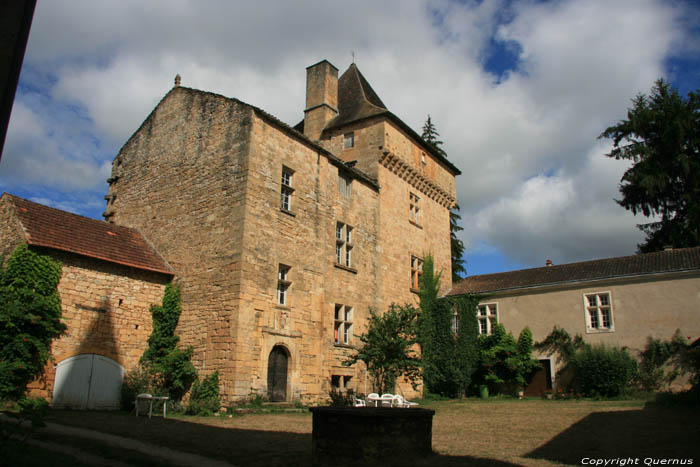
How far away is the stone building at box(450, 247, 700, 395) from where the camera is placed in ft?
63.4

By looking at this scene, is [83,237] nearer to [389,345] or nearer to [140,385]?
[140,385]

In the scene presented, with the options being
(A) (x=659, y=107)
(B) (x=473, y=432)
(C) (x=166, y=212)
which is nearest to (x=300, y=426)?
(B) (x=473, y=432)

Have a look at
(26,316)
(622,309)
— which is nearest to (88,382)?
(26,316)

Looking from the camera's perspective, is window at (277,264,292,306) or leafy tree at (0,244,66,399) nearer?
leafy tree at (0,244,66,399)

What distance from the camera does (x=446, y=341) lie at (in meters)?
22.6

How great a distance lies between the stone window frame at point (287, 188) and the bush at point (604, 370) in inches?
489

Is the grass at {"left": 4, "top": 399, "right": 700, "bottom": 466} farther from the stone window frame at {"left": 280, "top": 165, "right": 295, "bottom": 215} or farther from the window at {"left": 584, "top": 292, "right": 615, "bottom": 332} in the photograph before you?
the window at {"left": 584, "top": 292, "right": 615, "bottom": 332}

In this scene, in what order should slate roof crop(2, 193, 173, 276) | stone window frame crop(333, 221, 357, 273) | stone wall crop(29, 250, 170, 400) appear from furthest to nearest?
stone window frame crop(333, 221, 357, 273)
slate roof crop(2, 193, 173, 276)
stone wall crop(29, 250, 170, 400)

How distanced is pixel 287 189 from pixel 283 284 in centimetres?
317

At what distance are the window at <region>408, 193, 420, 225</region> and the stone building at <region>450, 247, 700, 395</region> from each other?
4096 mm

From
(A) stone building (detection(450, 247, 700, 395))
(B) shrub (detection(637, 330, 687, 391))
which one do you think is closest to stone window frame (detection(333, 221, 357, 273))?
(A) stone building (detection(450, 247, 700, 395))

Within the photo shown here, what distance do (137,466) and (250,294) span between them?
322 inches

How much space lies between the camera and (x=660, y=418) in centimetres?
1177

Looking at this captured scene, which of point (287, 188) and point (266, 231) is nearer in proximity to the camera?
point (266, 231)
